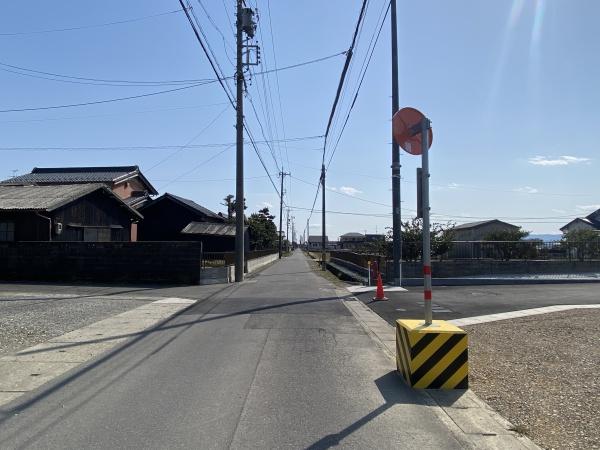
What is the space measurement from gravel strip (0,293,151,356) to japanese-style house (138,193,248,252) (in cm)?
2651

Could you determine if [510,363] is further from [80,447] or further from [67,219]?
[67,219]

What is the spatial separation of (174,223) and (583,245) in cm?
3010

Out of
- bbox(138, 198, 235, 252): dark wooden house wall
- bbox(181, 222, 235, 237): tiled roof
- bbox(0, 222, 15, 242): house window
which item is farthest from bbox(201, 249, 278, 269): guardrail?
bbox(138, 198, 235, 252): dark wooden house wall

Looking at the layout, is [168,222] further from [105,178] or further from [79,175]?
[79,175]

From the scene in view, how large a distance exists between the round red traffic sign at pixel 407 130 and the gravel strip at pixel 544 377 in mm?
3283

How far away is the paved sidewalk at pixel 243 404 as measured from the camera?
4.91m

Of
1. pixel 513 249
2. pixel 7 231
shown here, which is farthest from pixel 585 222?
pixel 7 231

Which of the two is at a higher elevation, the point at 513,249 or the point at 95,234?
the point at 95,234

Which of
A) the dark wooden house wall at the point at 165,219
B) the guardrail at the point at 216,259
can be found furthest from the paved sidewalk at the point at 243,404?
the dark wooden house wall at the point at 165,219

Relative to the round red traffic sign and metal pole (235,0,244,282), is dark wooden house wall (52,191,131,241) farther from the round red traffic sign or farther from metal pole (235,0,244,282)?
the round red traffic sign

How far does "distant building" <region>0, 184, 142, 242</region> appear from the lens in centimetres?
2473

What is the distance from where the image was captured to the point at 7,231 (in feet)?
82.6

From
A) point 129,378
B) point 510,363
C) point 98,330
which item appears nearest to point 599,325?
point 510,363

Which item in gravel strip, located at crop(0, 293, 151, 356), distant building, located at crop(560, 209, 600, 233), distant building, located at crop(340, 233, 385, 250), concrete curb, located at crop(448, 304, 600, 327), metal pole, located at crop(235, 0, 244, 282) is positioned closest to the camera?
gravel strip, located at crop(0, 293, 151, 356)
